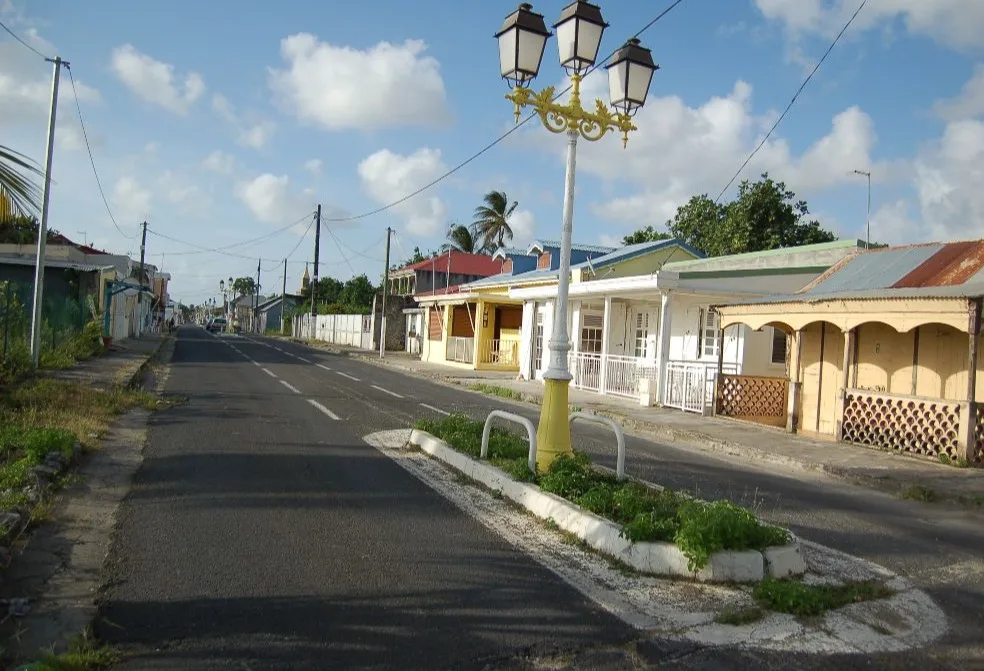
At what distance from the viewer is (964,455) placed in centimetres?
1121

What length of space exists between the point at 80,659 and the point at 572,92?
6.54 meters

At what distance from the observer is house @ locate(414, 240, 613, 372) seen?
3275 centimetres

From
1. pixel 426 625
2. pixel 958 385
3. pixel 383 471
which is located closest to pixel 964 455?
pixel 958 385

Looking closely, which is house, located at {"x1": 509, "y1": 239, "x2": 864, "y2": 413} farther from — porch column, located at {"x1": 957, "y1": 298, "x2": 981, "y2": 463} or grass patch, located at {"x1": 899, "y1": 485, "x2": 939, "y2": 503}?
grass patch, located at {"x1": 899, "y1": 485, "x2": 939, "y2": 503}

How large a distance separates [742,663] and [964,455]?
9.06 metres

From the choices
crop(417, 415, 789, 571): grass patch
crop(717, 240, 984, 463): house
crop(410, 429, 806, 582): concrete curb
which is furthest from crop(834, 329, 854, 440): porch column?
crop(410, 429, 806, 582): concrete curb

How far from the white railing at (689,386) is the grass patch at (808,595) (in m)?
11.8

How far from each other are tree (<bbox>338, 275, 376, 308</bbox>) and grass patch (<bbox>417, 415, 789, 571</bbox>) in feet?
195

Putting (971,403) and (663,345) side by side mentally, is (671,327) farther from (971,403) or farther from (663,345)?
(971,403)

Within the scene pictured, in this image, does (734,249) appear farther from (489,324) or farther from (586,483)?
(586,483)

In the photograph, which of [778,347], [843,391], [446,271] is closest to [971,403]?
[843,391]

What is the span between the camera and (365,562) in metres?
5.50

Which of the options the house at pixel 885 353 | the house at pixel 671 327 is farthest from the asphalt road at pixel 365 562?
the house at pixel 671 327

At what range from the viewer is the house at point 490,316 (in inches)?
1289
